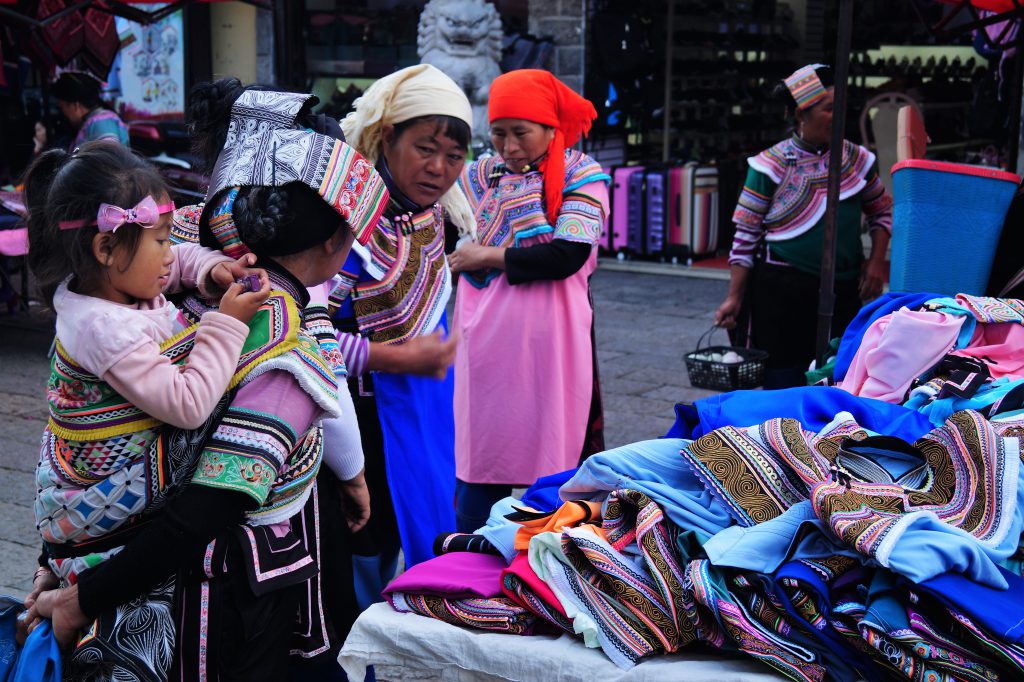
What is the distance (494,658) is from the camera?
6.13 feet

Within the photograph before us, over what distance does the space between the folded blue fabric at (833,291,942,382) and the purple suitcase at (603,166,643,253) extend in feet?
24.5

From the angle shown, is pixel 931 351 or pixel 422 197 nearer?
pixel 931 351

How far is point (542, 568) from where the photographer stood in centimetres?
190

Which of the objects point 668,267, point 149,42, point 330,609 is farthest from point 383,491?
point 149,42

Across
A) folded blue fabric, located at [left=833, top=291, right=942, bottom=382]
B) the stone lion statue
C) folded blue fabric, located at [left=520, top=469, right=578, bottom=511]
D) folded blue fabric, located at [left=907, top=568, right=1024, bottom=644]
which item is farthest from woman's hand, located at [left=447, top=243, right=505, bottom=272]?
the stone lion statue

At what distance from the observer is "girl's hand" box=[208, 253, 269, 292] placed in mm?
1898

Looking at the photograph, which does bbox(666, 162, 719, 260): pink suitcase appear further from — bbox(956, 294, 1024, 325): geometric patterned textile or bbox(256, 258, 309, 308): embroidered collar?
bbox(256, 258, 309, 308): embroidered collar

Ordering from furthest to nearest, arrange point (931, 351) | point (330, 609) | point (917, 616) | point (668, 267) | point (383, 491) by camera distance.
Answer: point (668, 267) < point (383, 491) < point (931, 351) < point (330, 609) < point (917, 616)

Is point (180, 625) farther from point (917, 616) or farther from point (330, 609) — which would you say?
point (917, 616)

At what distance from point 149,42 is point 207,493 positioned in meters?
11.2

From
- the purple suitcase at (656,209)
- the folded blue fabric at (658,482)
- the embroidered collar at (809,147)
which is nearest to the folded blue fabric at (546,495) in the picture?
the folded blue fabric at (658,482)

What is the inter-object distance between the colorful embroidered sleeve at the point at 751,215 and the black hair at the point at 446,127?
1.90 meters

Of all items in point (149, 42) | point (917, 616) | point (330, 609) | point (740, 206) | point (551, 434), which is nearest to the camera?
point (917, 616)

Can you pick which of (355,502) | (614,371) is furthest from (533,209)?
(614,371)
